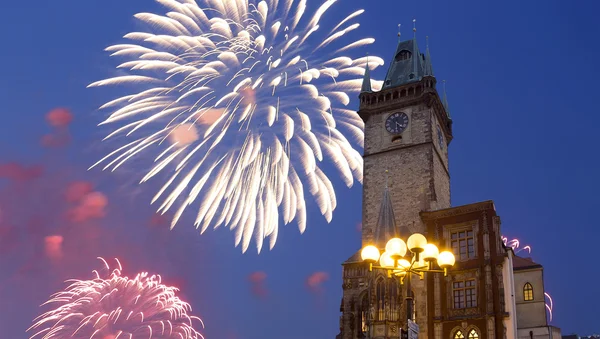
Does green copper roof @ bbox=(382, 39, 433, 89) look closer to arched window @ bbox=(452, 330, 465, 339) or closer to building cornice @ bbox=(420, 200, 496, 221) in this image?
building cornice @ bbox=(420, 200, 496, 221)

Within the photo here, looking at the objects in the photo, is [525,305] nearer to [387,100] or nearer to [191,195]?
[387,100]

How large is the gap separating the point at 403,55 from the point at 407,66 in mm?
2375

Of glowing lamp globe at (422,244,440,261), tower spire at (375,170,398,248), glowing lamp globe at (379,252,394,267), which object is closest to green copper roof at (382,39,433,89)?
tower spire at (375,170,398,248)

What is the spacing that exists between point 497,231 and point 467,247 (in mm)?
2797

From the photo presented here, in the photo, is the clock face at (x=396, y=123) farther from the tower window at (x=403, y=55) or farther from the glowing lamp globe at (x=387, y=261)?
the glowing lamp globe at (x=387, y=261)

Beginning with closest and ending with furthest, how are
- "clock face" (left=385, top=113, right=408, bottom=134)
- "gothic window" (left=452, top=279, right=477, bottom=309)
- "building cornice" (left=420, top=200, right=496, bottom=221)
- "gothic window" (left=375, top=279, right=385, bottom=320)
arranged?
"gothic window" (left=375, top=279, right=385, bottom=320) → "gothic window" (left=452, top=279, right=477, bottom=309) → "building cornice" (left=420, top=200, right=496, bottom=221) → "clock face" (left=385, top=113, right=408, bottom=134)

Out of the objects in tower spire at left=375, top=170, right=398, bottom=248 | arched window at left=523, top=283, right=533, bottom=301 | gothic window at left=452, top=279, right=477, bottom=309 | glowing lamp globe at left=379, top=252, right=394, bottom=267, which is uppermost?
tower spire at left=375, top=170, right=398, bottom=248

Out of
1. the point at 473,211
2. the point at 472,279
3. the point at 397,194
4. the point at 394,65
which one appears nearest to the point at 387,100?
the point at 394,65

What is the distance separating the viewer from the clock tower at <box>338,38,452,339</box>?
5056 centimetres

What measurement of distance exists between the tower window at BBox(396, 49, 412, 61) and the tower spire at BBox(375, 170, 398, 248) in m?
19.5

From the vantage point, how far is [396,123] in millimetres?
63094

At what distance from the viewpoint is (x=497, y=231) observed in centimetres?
5056

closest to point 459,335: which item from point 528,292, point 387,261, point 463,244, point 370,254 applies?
point 463,244

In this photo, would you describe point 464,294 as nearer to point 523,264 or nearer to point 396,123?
point 523,264
